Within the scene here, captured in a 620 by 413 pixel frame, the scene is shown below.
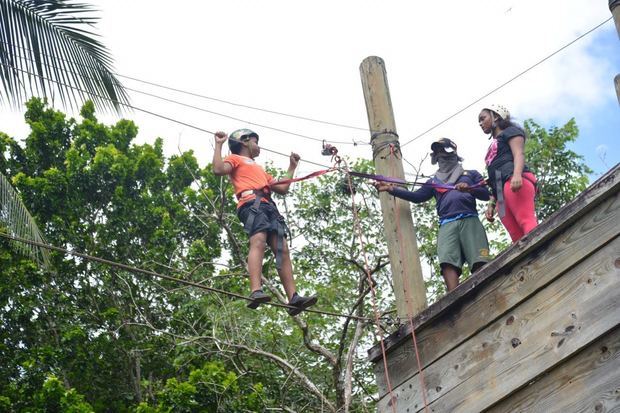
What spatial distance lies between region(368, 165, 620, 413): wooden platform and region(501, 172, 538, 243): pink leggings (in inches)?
42.0

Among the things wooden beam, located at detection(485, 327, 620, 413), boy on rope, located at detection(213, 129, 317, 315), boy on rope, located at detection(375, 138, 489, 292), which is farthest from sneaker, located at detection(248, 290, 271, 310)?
wooden beam, located at detection(485, 327, 620, 413)

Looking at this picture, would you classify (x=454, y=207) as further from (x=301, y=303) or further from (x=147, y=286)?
(x=147, y=286)

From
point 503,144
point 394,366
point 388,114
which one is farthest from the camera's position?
point 388,114

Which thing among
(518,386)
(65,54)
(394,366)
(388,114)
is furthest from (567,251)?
(65,54)

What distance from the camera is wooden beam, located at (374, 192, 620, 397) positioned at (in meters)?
4.77

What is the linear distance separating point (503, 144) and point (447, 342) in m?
1.68

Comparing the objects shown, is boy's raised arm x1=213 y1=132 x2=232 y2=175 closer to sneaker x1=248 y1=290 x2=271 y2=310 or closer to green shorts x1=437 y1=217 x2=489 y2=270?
sneaker x1=248 y1=290 x2=271 y2=310

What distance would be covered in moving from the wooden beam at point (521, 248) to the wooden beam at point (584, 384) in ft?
2.15

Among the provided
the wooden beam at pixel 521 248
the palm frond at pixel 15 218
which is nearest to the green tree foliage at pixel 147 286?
the palm frond at pixel 15 218

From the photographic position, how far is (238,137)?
23.2ft

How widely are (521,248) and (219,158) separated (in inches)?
97.8

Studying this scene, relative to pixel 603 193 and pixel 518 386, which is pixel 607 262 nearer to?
pixel 603 193

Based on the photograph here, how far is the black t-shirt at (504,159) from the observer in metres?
6.37

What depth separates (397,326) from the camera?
19.8ft
